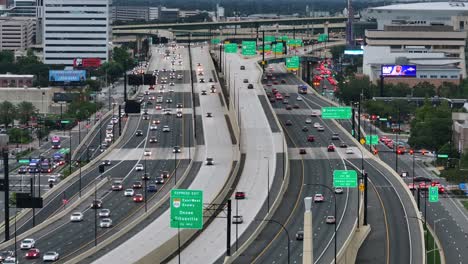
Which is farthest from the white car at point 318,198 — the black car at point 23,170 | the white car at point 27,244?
the black car at point 23,170

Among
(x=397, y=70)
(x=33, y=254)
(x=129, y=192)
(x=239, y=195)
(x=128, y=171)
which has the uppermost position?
(x=397, y=70)

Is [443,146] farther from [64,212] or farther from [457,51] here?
[457,51]

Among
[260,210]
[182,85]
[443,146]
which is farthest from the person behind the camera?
[182,85]

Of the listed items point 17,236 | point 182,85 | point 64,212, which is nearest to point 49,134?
point 182,85

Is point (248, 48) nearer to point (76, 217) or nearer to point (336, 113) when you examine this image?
point (336, 113)

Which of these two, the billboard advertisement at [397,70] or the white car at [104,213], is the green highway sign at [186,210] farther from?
the billboard advertisement at [397,70]

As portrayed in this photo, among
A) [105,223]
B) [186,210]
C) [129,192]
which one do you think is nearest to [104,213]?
[105,223]

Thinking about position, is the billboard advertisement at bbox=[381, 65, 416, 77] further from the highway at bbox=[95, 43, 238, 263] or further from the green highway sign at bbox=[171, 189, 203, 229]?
the green highway sign at bbox=[171, 189, 203, 229]
